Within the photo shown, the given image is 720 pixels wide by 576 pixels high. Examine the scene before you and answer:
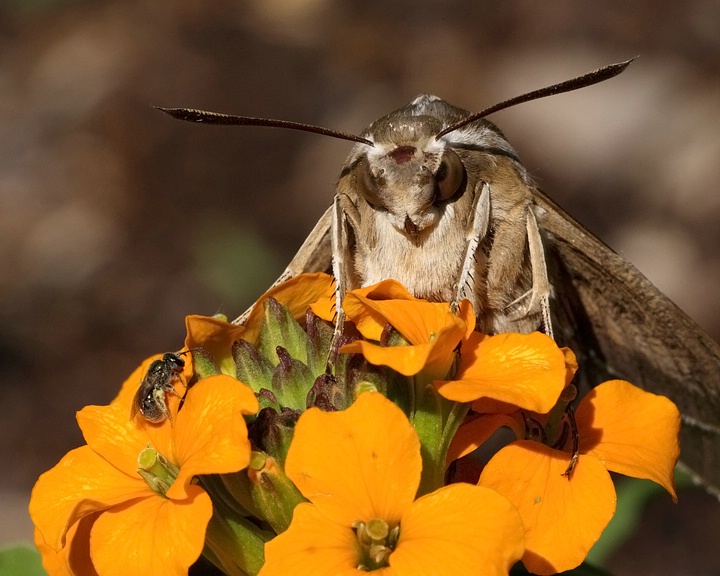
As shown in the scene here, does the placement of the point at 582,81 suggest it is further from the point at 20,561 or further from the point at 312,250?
the point at 20,561

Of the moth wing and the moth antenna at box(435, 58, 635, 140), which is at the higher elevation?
the moth antenna at box(435, 58, 635, 140)

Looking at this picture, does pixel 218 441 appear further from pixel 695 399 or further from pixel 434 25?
pixel 434 25

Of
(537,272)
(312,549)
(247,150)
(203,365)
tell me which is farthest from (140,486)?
(247,150)

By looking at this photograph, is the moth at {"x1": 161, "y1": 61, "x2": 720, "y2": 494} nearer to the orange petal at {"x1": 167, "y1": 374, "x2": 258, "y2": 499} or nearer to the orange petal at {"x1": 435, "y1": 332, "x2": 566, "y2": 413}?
the orange petal at {"x1": 435, "y1": 332, "x2": 566, "y2": 413}

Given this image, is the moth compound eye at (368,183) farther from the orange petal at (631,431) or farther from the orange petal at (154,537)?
the orange petal at (154,537)

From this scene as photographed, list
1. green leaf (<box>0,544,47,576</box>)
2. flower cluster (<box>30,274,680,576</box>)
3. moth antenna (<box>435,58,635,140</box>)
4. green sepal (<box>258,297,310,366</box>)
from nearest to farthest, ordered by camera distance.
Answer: flower cluster (<box>30,274,680,576</box>)
moth antenna (<box>435,58,635,140</box>)
green sepal (<box>258,297,310,366</box>)
green leaf (<box>0,544,47,576</box>)

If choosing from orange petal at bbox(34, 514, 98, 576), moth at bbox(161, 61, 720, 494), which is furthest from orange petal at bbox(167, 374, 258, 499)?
moth at bbox(161, 61, 720, 494)

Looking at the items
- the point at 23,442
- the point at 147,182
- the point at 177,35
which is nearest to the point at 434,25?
Result: the point at 177,35
